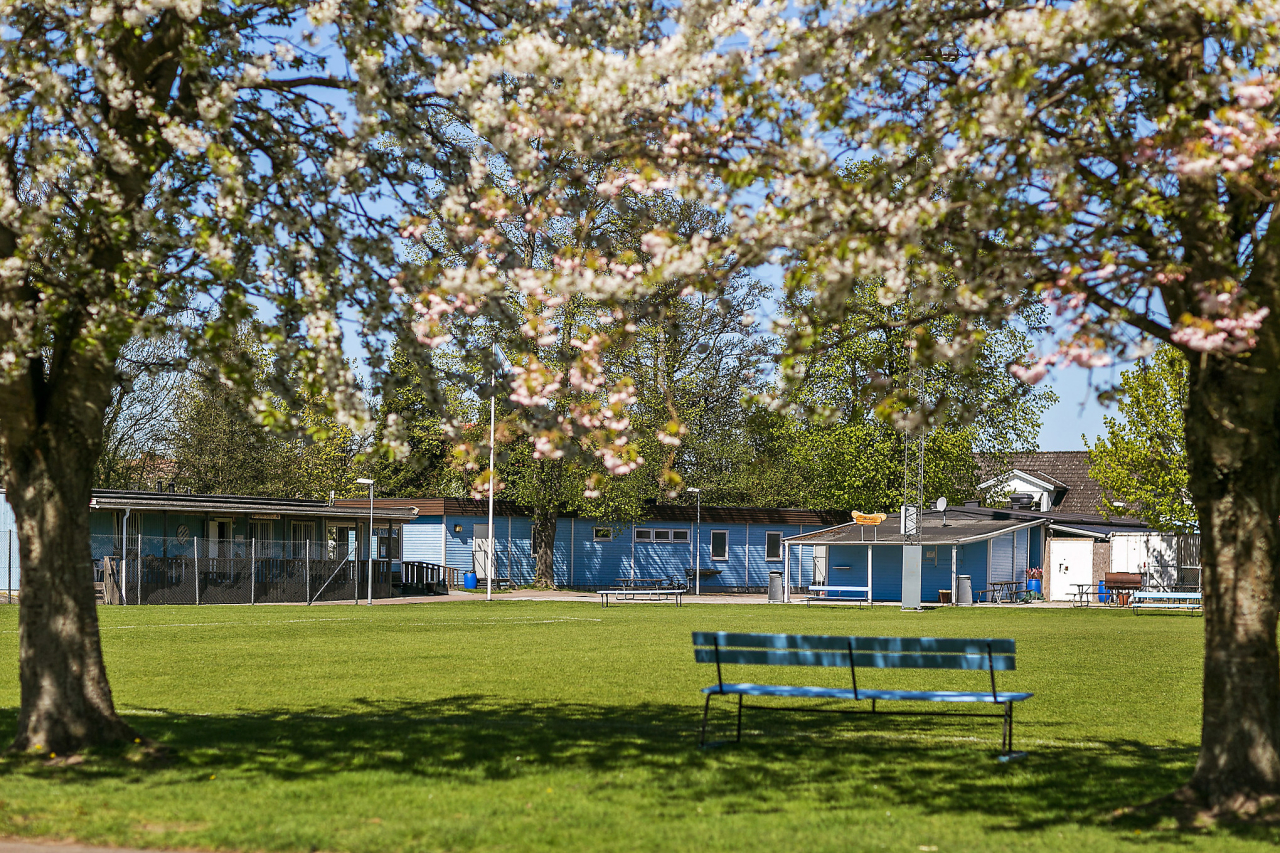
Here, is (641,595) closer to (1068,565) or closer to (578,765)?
(1068,565)

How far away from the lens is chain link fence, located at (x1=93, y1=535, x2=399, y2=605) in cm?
3778

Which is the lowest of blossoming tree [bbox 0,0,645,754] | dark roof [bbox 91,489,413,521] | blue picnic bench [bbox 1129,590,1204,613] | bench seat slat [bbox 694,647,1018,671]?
blue picnic bench [bbox 1129,590,1204,613]

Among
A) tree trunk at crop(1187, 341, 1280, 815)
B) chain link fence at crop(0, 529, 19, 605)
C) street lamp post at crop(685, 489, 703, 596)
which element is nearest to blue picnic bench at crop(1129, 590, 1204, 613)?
street lamp post at crop(685, 489, 703, 596)

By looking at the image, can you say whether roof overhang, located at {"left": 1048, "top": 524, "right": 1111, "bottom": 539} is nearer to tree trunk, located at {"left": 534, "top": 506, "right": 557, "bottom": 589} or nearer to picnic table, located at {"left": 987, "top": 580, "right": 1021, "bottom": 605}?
picnic table, located at {"left": 987, "top": 580, "right": 1021, "bottom": 605}

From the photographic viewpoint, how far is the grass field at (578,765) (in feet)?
23.5

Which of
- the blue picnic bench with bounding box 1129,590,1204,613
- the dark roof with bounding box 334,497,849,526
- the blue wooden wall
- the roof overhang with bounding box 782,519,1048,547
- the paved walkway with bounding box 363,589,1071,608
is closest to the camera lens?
the blue picnic bench with bounding box 1129,590,1204,613

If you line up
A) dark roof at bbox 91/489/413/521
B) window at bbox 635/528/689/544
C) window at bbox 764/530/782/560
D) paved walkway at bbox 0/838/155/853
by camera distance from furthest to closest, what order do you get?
window at bbox 764/530/782/560 → window at bbox 635/528/689/544 → dark roof at bbox 91/489/413/521 → paved walkway at bbox 0/838/155/853

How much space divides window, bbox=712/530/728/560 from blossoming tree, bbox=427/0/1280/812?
2024 inches

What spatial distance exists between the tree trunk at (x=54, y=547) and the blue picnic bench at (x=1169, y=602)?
32764 millimetres

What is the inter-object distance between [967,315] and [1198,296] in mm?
1218

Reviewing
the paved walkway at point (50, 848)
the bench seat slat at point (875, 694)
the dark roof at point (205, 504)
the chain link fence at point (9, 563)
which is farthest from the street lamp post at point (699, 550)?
the paved walkway at point (50, 848)

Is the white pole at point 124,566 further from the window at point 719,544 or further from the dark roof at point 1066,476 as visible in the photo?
the dark roof at point 1066,476

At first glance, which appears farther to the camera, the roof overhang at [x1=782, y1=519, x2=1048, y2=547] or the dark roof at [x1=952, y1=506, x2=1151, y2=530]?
the dark roof at [x1=952, y1=506, x2=1151, y2=530]

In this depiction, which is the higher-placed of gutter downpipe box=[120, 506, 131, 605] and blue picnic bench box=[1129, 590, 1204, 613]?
gutter downpipe box=[120, 506, 131, 605]
